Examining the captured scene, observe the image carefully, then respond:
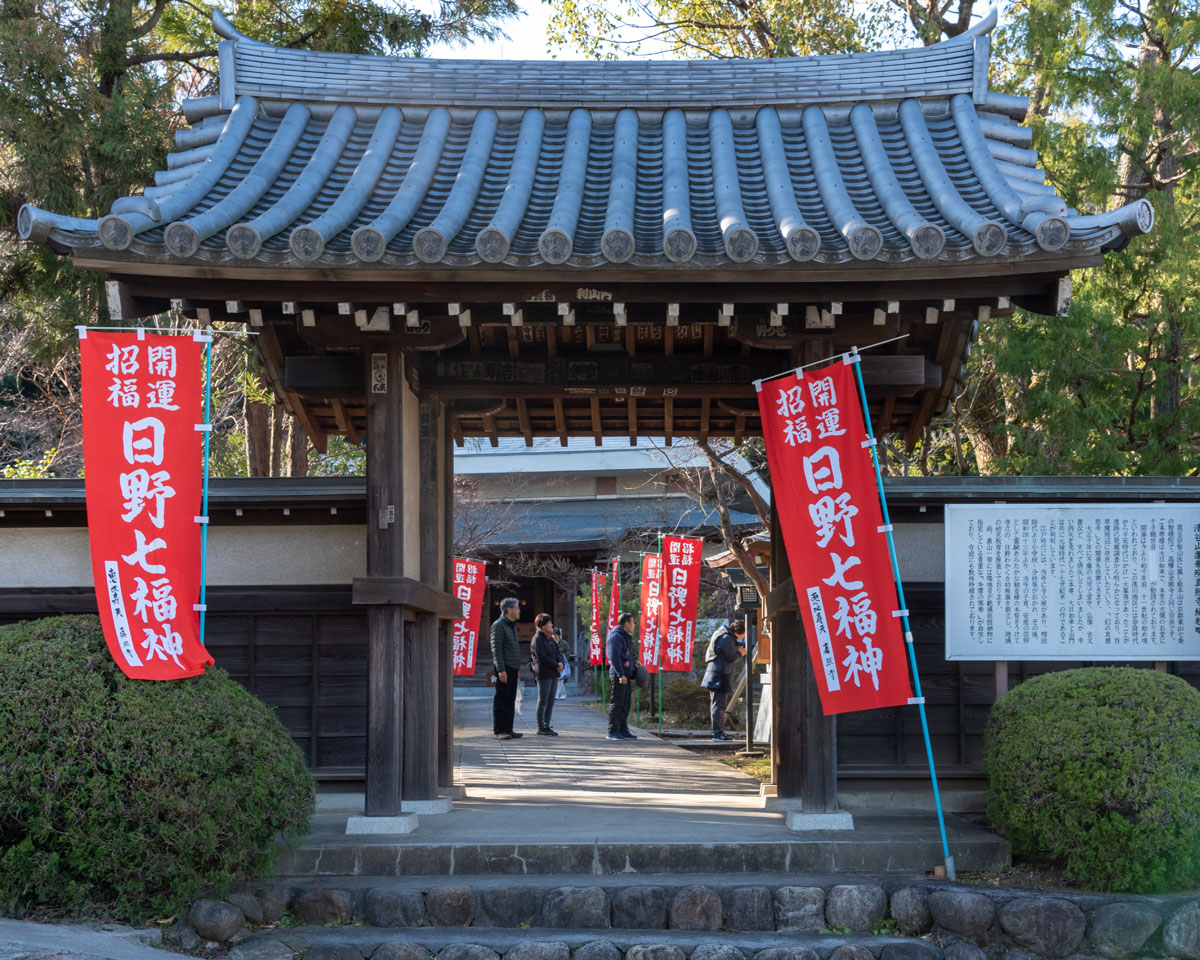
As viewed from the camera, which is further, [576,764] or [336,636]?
[576,764]

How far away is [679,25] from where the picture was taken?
763 inches

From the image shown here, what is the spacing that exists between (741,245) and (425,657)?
397 centimetres

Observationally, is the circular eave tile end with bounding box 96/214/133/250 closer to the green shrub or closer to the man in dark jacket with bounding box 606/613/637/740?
the man in dark jacket with bounding box 606/613/637/740

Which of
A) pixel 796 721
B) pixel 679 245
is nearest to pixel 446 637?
pixel 796 721

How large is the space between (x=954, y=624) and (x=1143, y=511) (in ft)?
5.46

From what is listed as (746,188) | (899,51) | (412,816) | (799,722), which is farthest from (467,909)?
(899,51)

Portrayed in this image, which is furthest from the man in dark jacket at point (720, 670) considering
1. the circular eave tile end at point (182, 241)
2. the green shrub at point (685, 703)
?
the circular eave tile end at point (182, 241)

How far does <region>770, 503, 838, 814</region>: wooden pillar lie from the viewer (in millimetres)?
7938

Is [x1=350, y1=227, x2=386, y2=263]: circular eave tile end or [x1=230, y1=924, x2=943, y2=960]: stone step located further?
[x1=350, y1=227, x2=386, y2=263]: circular eave tile end

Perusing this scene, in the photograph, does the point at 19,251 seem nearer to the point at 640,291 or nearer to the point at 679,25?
the point at 640,291

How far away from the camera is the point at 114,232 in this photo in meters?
6.83

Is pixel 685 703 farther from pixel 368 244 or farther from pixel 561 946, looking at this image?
pixel 368 244

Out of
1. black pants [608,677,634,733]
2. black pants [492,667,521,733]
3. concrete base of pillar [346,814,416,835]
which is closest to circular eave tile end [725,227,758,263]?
concrete base of pillar [346,814,416,835]

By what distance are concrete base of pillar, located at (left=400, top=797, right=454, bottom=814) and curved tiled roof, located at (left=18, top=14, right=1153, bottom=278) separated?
3.99 metres
